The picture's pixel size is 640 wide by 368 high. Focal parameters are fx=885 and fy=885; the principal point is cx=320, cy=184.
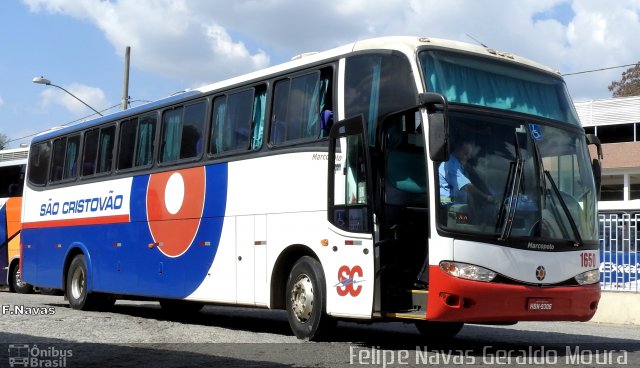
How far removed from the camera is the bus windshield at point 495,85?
10062 mm

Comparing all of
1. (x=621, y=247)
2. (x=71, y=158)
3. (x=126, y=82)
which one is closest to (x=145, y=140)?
(x=71, y=158)

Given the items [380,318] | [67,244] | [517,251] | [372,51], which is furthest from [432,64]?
[67,244]

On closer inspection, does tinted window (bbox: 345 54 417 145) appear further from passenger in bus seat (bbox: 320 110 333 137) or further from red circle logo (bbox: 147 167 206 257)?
red circle logo (bbox: 147 167 206 257)

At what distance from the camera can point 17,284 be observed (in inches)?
1034

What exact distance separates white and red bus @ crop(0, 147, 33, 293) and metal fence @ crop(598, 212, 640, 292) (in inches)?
620

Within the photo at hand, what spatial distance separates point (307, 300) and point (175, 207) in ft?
12.9

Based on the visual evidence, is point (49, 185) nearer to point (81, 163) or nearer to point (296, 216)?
point (81, 163)

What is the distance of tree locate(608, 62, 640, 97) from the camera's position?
60469 mm

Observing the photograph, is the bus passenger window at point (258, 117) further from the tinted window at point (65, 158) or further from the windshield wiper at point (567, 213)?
the tinted window at point (65, 158)

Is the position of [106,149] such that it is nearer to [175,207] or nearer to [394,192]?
[175,207]

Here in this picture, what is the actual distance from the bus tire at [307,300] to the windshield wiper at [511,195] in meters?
2.36

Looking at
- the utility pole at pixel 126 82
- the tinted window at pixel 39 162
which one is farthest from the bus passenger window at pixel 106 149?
the utility pole at pixel 126 82

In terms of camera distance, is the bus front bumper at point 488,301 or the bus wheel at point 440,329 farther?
the bus wheel at point 440,329

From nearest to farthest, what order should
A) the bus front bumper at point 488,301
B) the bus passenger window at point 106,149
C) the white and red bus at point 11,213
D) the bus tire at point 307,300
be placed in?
the bus front bumper at point 488,301 < the bus tire at point 307,300 < the bus passenger window at point 106,149 < the white and red bus at point 11,213
